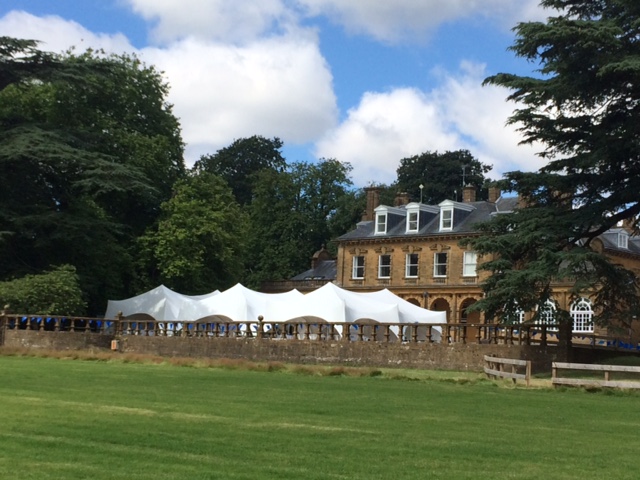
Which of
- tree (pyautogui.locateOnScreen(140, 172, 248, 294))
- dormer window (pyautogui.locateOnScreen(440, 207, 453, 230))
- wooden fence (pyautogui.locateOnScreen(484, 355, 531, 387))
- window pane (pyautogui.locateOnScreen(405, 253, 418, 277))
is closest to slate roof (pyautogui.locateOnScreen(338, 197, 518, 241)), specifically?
dormer window (pyautogui.locateOnScreen(440, 207, 453, 230))

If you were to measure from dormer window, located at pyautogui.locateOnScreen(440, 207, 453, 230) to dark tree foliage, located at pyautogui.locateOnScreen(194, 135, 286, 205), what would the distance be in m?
30.3

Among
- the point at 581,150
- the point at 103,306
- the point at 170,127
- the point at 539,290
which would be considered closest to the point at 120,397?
the point at 539,290

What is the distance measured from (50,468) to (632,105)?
26.4 meters

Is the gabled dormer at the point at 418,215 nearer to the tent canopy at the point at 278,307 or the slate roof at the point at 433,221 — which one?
the slate roof at the point at 433,221

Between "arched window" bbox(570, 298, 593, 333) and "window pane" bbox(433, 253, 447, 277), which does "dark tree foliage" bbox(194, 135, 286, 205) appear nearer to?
"window pane" bbox(433, 253, 447, 277)

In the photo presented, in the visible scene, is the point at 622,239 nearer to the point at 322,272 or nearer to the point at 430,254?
the point at 430,254

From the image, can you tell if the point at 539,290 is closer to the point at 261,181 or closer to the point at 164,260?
the point at 164,260

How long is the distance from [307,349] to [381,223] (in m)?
32.2

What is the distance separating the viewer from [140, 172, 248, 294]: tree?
50875mm

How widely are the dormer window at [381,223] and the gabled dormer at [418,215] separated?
189 cm

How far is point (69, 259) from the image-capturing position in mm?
45625

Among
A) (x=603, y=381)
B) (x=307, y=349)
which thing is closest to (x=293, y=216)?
(x=307, y=349)

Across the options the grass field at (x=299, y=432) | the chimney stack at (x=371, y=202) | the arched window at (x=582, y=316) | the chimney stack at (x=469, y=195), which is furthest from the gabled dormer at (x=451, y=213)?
the grass field at (x=299, y=432)

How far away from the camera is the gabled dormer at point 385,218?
219ft
